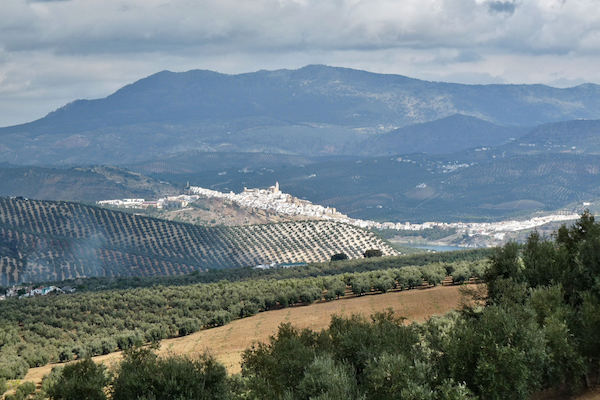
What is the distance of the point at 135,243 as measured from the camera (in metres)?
166

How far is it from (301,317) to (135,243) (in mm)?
109464

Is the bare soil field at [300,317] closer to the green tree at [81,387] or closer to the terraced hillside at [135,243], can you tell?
the green tree at [81,387]

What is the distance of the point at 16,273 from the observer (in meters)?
135

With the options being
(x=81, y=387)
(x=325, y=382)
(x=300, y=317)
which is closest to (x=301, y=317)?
(x=300, y=317)

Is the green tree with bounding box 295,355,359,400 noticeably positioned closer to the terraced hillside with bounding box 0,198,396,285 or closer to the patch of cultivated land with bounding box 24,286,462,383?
the patch of cultivated land with bounding box 24,286,462,383

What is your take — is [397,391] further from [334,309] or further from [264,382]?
[334,309]

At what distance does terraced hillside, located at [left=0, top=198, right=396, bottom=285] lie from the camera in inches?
5867

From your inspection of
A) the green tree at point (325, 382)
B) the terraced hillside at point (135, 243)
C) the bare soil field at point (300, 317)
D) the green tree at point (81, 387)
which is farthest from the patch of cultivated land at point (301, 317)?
the terraced hillside at point (135, 243)

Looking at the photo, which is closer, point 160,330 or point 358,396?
point 358,396

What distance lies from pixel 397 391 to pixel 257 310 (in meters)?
40.1

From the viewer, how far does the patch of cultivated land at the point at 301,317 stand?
54.6m

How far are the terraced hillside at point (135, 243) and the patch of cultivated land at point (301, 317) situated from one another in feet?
274

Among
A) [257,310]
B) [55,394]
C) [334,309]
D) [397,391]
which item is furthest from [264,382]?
[257,310]

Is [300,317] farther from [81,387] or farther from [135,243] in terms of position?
[135,243]
